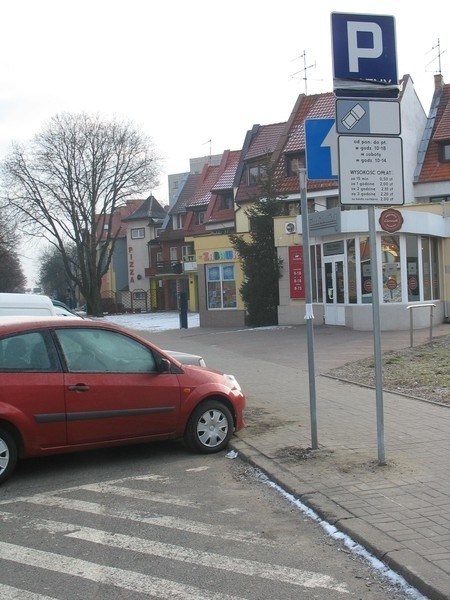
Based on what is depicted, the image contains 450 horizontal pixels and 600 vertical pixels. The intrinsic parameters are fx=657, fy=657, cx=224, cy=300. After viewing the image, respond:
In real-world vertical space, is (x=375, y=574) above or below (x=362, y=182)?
below

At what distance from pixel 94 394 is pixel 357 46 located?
4.09m

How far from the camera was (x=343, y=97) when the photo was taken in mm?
5992

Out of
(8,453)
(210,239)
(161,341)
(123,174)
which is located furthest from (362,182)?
(123,174)

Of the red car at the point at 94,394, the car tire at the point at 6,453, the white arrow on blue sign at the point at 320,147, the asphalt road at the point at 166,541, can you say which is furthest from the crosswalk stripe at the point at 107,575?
the white arrow on blue sign at the point at 320,147

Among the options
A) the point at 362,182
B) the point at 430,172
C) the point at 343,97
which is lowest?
the point at 362,182

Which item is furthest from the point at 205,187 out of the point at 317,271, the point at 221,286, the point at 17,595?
the point at 17,595

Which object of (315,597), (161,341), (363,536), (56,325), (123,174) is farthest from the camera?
(123,174)

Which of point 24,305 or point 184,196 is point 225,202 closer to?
point 184,196

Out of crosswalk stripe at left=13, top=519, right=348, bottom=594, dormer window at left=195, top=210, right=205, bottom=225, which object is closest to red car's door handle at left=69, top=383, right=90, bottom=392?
crosswalk stripe at left=13, top=519, right=348, bottom=594

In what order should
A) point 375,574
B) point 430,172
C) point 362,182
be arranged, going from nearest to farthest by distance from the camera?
point 375,574 → point 362,182 → point 430,172

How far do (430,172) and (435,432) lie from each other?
24.3 meters

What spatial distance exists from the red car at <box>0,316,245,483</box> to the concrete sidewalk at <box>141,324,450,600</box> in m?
0.61

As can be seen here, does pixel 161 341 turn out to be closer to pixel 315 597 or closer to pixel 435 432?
pixel 435 432

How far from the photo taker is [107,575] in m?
4.07
